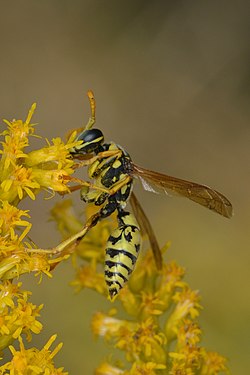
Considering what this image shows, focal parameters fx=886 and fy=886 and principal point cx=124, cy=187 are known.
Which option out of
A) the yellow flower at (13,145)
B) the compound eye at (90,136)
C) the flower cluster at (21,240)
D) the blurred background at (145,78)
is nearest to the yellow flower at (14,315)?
the flower cluster at (21,240)

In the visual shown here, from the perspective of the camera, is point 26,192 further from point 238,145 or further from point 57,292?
point 238,145

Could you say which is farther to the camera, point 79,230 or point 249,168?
point 249,168

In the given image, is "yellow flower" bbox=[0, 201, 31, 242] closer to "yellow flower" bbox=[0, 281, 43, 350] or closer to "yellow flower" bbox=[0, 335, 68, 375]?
"yellow flower" bbox=[0, 281, 43, 350]

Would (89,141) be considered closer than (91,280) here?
Yes

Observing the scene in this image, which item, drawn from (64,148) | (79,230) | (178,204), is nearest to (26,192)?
(64,148)

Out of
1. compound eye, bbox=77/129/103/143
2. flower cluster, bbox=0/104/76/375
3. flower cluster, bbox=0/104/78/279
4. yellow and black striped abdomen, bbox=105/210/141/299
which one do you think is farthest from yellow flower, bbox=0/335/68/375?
compound eye, bbox=77/129/103/143

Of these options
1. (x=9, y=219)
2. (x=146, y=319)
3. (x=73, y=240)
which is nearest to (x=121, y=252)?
(x=73, y=240)

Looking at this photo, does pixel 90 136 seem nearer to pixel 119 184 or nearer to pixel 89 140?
pixel 89 140
